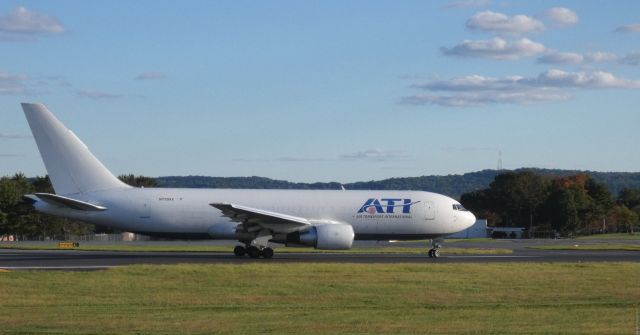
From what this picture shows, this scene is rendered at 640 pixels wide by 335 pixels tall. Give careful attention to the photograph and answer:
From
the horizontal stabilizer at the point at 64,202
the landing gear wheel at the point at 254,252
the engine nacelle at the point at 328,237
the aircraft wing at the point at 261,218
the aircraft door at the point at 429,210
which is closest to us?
the horizontal stabilizer at the point at 64,202

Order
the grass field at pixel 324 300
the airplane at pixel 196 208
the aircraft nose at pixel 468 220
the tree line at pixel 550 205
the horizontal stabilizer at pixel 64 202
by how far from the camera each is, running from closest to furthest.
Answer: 1. the grass field at pixel 324 300
2. the horizontal stabilizer at pixel 64 202
3. the airplane at pixel 196 208
4. the aircraft nose at pixel 468 220
5. the tree line at pixel 550 205

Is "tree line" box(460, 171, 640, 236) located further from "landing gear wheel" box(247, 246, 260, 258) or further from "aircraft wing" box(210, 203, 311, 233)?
"landing gear wheel" box(247, 246, 260, 258)

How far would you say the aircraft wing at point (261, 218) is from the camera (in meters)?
38.9

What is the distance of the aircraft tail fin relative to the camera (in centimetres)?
3991

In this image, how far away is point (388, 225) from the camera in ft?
143

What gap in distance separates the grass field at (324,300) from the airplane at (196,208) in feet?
26.9

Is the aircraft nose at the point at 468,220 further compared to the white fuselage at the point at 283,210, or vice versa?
the aircraft nose at the point at 468,220

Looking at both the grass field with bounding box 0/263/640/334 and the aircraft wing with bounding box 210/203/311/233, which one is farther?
the aircraft wing with bounding box 210/203/311/233

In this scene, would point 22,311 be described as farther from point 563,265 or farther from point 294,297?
point 563,265

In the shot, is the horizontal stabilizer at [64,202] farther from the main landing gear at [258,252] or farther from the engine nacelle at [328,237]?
the engine nacelle at [328,237]

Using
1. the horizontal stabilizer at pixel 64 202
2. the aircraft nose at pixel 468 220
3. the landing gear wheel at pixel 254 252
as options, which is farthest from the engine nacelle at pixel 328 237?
the horizontal stabilizer at pixel 64 202

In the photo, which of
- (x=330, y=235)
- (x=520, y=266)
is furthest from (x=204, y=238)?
(x=520, y=266)

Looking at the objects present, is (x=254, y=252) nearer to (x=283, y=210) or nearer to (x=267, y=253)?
(x=267, y=253)

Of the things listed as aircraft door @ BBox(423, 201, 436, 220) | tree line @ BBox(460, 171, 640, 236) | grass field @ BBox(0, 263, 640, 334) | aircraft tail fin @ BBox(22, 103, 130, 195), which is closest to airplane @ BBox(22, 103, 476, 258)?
aircraft tail fin @ BBox(22, 103, 130, 195)
